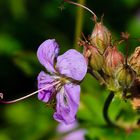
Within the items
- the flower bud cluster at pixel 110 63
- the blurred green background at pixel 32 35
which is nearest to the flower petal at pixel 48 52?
the flower bud cluster at pixel 110 63

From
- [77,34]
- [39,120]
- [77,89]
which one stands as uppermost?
[77,89]

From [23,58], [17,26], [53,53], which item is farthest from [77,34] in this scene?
[17,26]

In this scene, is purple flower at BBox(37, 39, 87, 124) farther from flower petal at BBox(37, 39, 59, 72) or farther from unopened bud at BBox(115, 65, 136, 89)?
unopened bud at BBox(115, 65, 136, 89)

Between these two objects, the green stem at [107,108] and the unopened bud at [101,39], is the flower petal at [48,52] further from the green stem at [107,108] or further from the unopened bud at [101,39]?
the green stem at [107,108]

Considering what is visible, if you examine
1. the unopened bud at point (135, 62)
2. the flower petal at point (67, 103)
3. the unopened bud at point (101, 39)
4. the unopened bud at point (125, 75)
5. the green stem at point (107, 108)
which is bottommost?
the green stem at point (107, 108)

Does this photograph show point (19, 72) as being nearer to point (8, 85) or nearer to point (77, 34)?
point (8, 85)

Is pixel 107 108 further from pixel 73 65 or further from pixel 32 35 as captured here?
pixel 32 35
